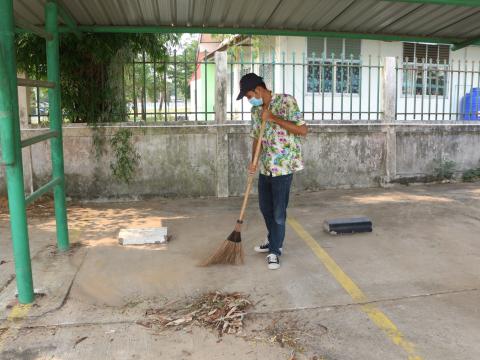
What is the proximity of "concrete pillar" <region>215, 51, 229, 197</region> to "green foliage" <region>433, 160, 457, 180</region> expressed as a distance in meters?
4.01

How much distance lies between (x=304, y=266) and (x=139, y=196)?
384cm

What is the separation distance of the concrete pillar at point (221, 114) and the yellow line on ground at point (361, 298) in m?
2.40

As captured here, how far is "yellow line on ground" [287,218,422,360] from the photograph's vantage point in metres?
3.24

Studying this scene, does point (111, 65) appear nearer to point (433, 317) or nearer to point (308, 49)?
point (433, 317)

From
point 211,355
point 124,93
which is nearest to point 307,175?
point 124,93

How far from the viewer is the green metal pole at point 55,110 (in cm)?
464

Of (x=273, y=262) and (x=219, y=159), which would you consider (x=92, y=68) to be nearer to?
(x=219, y=159)

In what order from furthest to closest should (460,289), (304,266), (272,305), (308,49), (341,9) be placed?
(308,49)
(341,9)
(304,266)
(460,289)
(272,305)

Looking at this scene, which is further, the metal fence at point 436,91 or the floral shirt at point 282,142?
the metal fence at point 436,91

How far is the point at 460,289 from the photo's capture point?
163 inches

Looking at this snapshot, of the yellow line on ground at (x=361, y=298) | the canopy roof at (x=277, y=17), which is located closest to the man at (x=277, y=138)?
the yellow line on ground at (x=361, y=298)

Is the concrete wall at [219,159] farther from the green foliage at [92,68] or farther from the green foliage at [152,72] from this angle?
the green foliage at [152,72]

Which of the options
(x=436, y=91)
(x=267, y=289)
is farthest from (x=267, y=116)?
(x=436, y=91)

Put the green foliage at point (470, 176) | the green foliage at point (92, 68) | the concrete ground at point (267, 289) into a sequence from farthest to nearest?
the green foliage at point (470, 176) < the green foliage at point (92, 68) < the concrete ground at point (267, 289)
